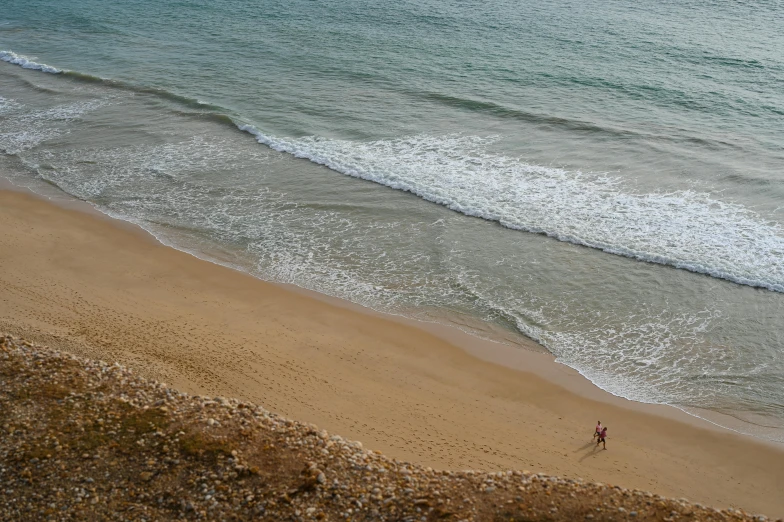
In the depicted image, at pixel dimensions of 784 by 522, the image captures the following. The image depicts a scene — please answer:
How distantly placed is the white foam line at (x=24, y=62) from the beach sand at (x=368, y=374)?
75.4ft

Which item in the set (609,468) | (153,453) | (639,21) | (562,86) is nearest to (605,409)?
(609,468)

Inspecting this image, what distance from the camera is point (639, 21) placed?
146ft

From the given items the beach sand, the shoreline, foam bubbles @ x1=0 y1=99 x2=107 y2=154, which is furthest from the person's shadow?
foam bubbles @ x1=0 y1=99 x2=107 y2=154

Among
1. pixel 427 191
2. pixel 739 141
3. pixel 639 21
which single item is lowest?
pixel 427 191

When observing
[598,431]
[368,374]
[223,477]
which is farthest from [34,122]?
[598,431]

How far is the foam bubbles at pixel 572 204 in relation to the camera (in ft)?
73.5

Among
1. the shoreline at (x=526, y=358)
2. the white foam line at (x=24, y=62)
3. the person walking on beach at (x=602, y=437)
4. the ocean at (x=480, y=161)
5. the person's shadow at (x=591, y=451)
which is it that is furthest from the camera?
the white foam line at (x=24, y=62)

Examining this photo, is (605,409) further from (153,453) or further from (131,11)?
(131,11)

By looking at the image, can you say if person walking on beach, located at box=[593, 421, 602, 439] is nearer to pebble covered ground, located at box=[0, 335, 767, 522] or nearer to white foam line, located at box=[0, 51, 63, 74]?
pebble covered ground, located at box=[0, 335, 767, 522]

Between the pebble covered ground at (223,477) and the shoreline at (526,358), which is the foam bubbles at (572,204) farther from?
the pebble covered ground at (223,477)

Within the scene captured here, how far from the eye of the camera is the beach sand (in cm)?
1475

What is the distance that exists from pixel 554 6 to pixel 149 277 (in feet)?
123

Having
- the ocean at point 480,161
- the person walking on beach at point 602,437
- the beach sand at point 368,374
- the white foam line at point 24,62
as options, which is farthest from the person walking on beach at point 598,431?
the white foam line at point 24,62

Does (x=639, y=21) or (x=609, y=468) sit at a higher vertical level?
(x=639, y=21)
